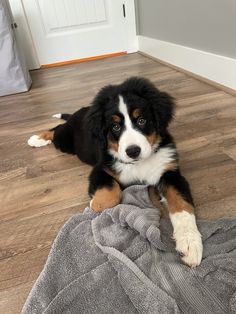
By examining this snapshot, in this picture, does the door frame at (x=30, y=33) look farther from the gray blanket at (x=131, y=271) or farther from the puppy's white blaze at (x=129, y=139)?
the gray blanket at (x=131, y=271)

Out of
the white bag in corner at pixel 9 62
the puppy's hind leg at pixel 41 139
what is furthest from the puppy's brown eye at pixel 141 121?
the white bag in corner at pixel 9 62

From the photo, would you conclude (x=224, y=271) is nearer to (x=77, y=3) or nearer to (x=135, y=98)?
(x=135, y=98)

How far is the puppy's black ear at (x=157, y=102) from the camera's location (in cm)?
Answer: 142

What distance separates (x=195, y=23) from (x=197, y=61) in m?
0.34

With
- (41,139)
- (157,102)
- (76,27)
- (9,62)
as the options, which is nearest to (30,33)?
(76,27)

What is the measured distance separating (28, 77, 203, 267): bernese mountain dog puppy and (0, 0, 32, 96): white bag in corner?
2300 millimetres

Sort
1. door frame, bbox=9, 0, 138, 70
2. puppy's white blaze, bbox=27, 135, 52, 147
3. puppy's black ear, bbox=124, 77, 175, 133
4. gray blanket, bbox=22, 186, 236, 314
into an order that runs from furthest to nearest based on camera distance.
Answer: door frame, bbox=9, 0, 138, 70, puppy's white blaze, bbox=27, 135, 52, 147, puppy's black ear, bbox=124, 77, 175, 133, gray blanket, bbox=22, 186, 236, 314

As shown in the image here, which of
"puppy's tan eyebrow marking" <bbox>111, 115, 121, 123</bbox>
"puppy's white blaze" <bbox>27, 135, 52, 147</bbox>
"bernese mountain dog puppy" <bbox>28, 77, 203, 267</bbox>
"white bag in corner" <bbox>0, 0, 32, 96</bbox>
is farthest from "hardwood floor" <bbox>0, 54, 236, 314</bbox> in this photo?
"puppy's tan eyebrow marking" <bbox>111, 115, 121, 123</bbox>

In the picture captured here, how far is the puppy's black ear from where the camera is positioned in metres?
1.42

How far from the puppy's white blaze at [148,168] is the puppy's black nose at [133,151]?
0.16 metres

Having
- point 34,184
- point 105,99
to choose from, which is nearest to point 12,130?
point 34,184

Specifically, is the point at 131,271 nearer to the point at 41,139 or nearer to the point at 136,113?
the point at 136,113

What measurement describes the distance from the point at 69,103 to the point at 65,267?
2133mm

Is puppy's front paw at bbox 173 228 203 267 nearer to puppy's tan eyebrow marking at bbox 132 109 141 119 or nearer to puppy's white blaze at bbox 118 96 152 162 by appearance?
puppy's white blaze at bbox 118 96 152 162
